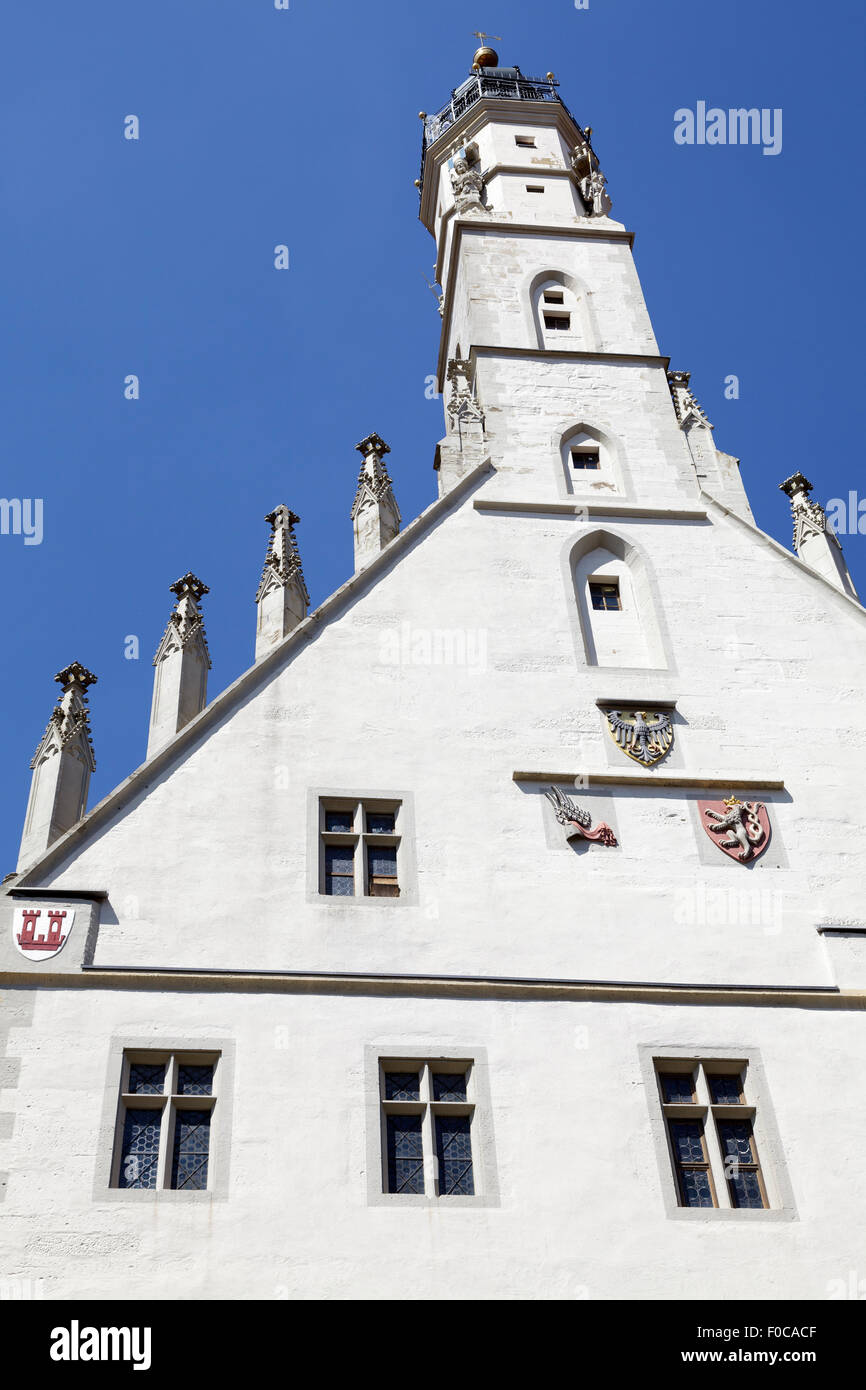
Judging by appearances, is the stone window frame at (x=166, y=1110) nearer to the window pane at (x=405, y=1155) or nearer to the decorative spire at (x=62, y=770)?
the window pane at (x=405, y=1155)

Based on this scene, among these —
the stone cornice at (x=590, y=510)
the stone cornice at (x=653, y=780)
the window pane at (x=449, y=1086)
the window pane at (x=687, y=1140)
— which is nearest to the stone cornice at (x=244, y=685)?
the stone cornice at (x=590, y=510)

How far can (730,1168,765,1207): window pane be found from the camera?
1412cm

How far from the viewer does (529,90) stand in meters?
33.3

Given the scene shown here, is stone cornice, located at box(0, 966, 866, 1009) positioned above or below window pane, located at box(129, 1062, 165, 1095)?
above

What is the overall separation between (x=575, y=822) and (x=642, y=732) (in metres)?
1.63

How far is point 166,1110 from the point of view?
45.9ft

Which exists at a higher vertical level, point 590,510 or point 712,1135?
point 590,510

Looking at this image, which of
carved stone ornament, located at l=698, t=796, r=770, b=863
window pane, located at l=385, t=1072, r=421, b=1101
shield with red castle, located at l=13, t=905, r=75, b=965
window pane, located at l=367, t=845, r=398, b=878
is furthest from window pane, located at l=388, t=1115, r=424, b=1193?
carved stone ornament, located at l=698, t=796, r=770, b=863

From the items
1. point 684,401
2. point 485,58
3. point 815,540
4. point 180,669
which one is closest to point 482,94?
point 485,58

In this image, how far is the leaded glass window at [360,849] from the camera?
1602 centimetres

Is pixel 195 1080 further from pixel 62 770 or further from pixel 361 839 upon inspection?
pixel 62 770

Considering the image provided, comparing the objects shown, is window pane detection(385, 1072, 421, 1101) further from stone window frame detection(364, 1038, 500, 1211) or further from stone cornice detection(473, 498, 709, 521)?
stone cornice detection(473, 498, 709, 521)

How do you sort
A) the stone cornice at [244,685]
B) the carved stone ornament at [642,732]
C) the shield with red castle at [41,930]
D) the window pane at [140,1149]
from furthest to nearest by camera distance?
1. the carved stone ornament at [642,732]
2. the stone cornice at [244,685]
3. the shield with red castle at [41,930]
4. the window pane at [140,1149]

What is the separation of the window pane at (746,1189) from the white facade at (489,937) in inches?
5.6
